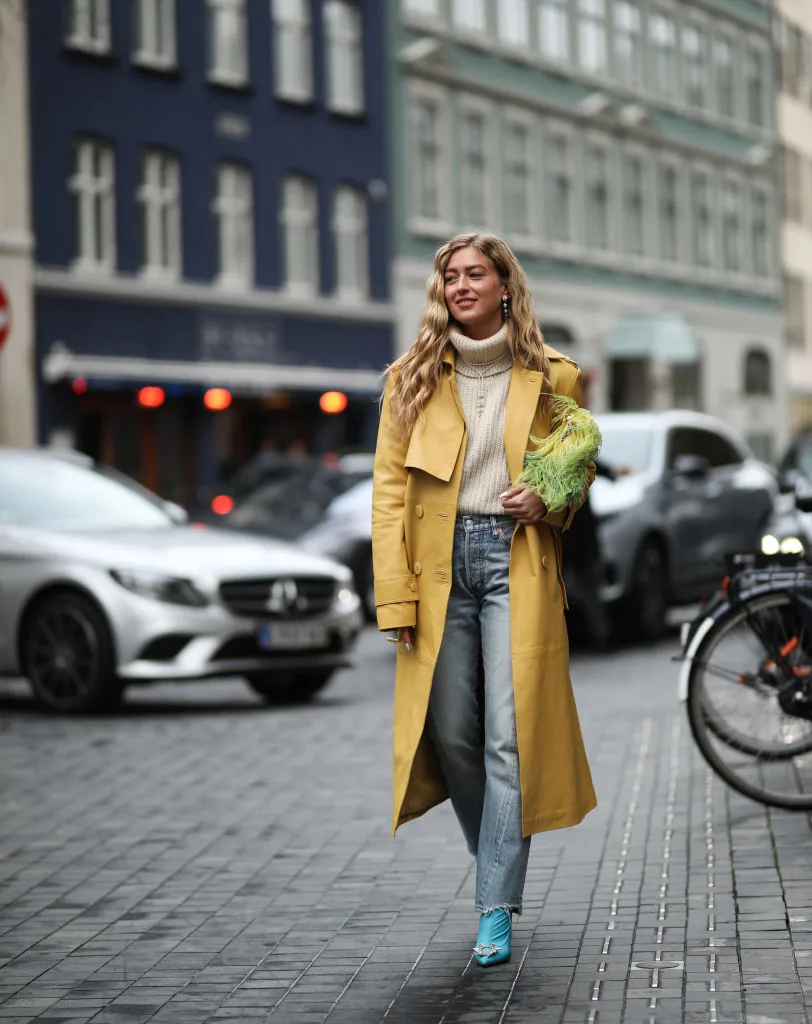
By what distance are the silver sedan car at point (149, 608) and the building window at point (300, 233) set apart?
77.4 feet

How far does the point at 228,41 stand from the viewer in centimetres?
3509

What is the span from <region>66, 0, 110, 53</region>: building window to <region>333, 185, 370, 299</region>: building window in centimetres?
618

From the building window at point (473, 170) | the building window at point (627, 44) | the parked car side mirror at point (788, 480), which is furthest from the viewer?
the building window at point (627, 44)

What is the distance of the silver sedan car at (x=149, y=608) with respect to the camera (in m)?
12.0

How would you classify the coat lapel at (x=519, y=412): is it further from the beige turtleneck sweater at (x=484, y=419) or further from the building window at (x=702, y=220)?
the building window at (x=702, y=220)

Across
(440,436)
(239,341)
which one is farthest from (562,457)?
(239,341)

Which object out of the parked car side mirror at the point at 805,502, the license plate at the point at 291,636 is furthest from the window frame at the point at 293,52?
the parked car side mirror at the point at 805,502

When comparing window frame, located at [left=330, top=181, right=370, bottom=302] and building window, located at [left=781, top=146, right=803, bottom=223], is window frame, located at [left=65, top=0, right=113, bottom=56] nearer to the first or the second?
window frame, located at [left=330, top=181, right=370, bottom=302]

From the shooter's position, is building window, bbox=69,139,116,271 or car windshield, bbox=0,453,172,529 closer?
car windshield, bbox=0,453,172,529

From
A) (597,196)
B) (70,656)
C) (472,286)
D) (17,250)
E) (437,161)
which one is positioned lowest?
(70,656)

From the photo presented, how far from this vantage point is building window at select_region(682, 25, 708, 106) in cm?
5116

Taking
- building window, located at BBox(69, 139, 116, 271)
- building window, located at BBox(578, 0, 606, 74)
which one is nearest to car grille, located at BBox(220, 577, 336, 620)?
building window, located at BBox(69, 139, 116, 271)

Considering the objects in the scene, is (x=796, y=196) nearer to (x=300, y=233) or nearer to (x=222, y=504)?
(x=300, y=233)

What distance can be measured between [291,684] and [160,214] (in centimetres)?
2123
